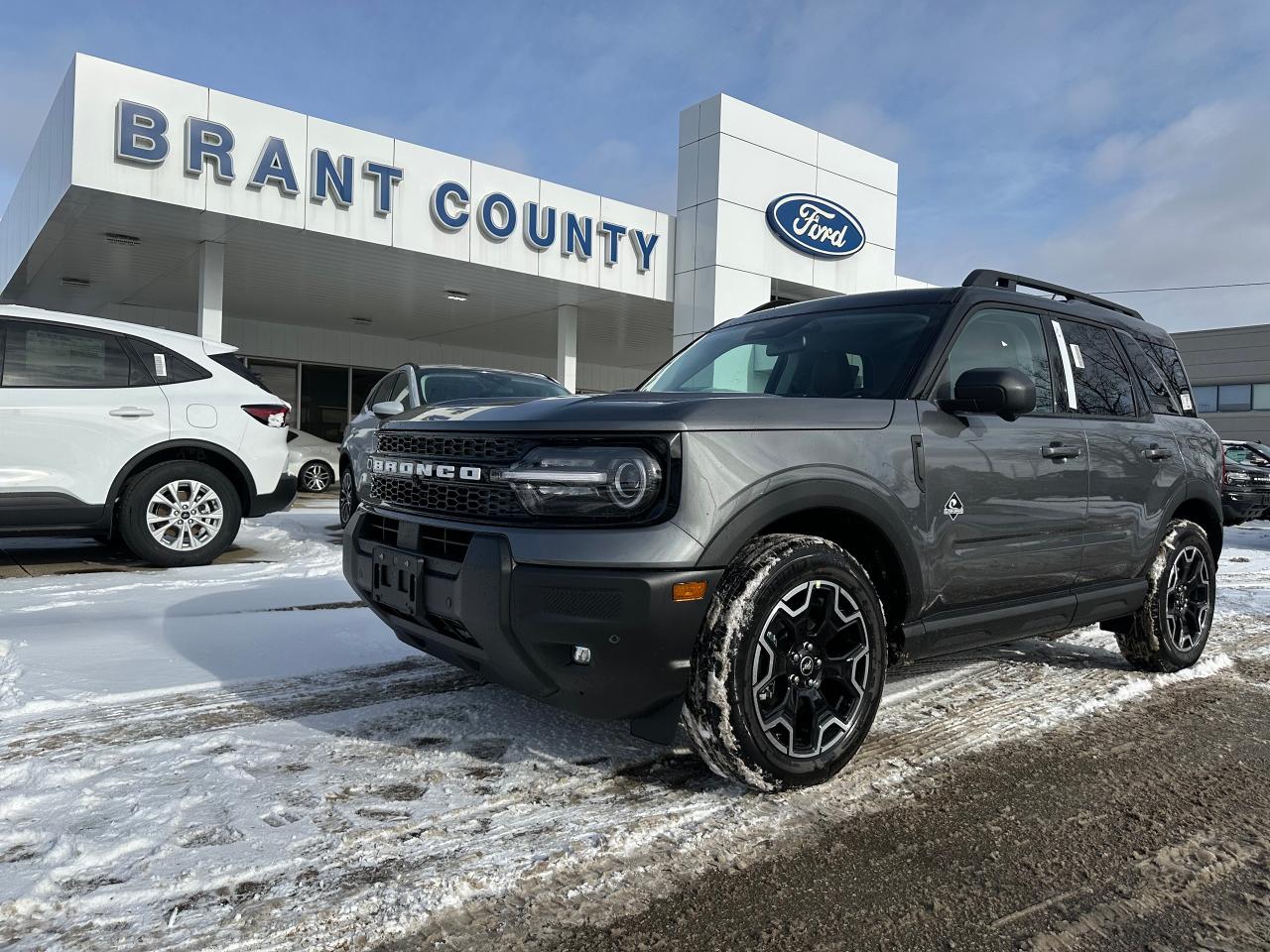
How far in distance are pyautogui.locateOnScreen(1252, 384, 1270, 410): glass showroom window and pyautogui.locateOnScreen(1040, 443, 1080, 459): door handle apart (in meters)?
45.6

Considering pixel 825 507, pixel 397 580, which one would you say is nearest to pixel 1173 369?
pixel 825 507

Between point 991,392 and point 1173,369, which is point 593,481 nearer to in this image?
point 991,392

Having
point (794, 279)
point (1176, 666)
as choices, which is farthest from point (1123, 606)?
point (794, 279)

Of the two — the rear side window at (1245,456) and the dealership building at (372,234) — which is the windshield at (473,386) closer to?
the dealership building at (372,234)

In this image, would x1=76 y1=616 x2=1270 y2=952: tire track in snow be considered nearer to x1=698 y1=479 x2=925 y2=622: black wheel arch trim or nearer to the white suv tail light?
x1=698 y1=479 x2=925 y2=622: black wheel arch trim

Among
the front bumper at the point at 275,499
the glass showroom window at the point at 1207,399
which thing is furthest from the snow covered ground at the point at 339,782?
the glass showroom window at the point at 1207,399

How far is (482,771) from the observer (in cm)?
276

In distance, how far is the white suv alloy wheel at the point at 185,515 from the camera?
6207 mm

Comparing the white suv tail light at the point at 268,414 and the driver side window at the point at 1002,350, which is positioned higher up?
the driver side window at the point at 1002,350

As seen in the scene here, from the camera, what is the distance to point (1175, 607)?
4.25 metres

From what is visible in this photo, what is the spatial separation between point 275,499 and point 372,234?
705cm

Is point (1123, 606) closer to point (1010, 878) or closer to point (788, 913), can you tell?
point (1010, 878)

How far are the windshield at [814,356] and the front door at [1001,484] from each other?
0.17 m

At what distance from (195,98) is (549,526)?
11.1m
